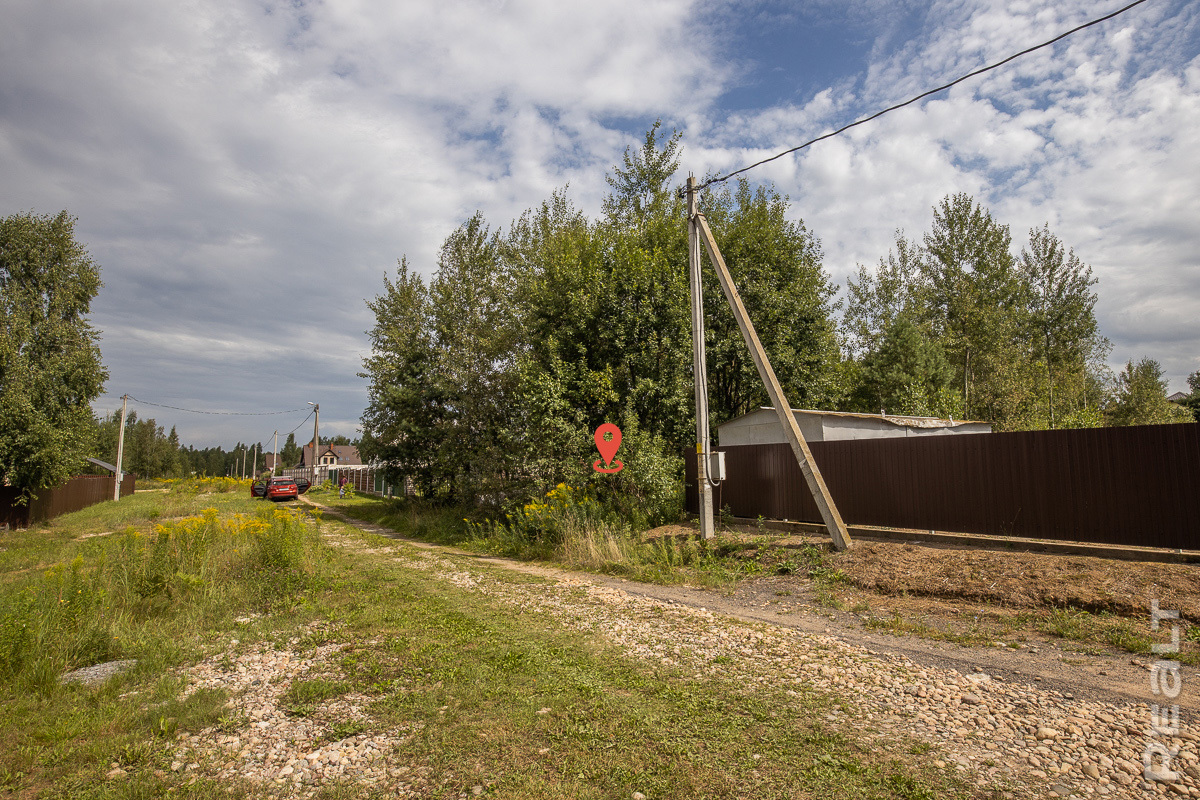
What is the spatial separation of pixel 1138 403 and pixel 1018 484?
25.9 meters

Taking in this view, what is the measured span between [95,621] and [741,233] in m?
18.8

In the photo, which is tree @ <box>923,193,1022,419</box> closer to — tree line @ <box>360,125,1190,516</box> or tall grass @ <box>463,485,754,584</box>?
tree line @ <box>360,125,1190,516</box>

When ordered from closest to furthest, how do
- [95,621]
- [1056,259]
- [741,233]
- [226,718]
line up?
[226,718]
[95,621]
[741,233]
[1056,259]

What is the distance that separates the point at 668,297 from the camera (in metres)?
15.9

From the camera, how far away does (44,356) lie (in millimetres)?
20047

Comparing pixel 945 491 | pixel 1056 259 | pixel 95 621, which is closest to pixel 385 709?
pixel 95 621

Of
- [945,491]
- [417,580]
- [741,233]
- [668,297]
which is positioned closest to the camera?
[417,580]

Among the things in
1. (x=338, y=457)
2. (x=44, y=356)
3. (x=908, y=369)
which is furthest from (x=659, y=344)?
(x=338, y=457)

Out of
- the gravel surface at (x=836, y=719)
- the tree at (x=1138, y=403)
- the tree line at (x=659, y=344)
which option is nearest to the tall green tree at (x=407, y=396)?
the tree line at (x=659, y=344)

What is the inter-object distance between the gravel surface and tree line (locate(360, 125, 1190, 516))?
783 centimetres

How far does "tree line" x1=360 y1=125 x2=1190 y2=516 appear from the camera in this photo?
15055mm

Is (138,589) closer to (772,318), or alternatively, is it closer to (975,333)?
(772,318)

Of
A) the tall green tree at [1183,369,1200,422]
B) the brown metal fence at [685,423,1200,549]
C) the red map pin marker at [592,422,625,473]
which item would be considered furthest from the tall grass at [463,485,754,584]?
the tall green tree at [1183,369,1200,422]

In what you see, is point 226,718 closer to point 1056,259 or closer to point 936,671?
point 936,671
